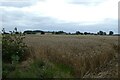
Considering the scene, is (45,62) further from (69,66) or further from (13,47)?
(13,47)

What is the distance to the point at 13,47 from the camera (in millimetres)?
17219

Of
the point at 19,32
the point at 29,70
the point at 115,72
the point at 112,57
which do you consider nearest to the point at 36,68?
the point at 29,70

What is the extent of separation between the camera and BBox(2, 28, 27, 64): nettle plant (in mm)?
16641

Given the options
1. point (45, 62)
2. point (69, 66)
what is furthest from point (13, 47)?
point (69, 66)

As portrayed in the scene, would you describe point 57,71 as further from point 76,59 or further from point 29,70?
point 76,59

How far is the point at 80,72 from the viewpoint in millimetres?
13375

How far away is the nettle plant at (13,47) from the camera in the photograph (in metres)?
16.6

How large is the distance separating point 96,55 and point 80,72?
7.75 feet

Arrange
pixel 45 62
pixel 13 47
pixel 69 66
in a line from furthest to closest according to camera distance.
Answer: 1. pixel 13 47
2. pixel 45 62
3. pixel 69 66

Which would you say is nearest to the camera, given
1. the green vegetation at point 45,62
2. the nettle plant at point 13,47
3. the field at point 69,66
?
the field at point 69,66

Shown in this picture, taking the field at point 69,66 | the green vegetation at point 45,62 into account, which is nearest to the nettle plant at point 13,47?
the green vegetation at point 45,62

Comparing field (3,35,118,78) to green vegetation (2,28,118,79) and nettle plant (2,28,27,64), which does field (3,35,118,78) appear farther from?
nettle plant (2,28,27,64)

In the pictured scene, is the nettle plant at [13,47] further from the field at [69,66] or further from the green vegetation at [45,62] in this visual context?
the field at [69,66]

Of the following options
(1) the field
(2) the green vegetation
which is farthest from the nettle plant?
(1) the field
